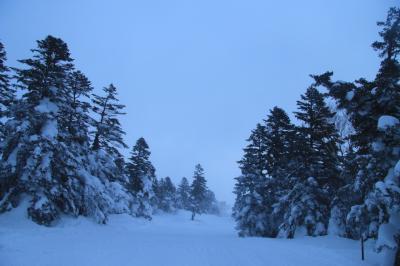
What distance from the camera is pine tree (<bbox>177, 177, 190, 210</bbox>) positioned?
263ft

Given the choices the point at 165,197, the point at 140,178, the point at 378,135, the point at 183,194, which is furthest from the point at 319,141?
the point at 183,194

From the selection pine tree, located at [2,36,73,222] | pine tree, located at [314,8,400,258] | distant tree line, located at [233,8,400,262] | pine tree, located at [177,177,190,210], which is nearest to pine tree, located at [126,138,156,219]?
distant tree line, located at [233,8,400,262]

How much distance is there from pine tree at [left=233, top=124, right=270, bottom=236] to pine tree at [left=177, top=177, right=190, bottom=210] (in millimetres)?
51793

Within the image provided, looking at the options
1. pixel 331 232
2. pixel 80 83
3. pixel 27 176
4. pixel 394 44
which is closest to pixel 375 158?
pixel 394 44

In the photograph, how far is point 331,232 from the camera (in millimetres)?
18953

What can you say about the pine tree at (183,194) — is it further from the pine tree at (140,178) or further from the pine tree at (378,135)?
the pine tree at (378,135)

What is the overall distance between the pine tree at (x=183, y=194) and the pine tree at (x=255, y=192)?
51793mm

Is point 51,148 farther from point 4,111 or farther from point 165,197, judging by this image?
point 165,197

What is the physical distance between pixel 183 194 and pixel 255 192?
58103 millimetres

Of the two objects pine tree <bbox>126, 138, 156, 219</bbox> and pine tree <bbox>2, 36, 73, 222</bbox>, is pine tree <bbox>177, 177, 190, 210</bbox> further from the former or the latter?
pine tree <bbox>2, 36, 73, 222</bbox>

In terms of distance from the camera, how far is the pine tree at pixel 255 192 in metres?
26.6

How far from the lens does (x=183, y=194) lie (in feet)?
273

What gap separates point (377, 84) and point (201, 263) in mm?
9826

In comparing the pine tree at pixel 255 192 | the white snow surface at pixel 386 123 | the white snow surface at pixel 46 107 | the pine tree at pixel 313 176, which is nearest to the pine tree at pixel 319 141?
the pine tree at pixel 313 176
